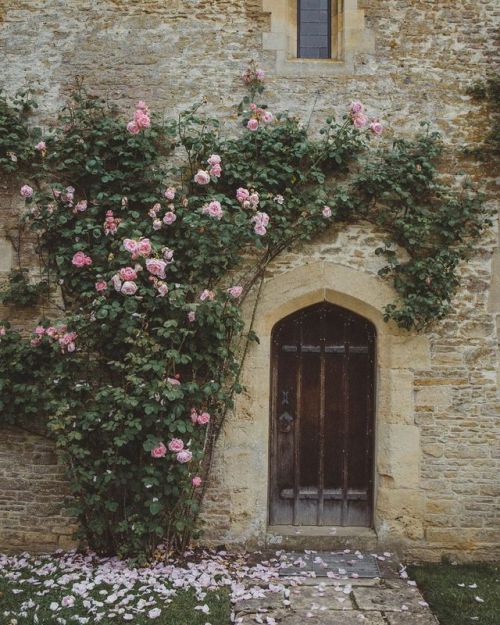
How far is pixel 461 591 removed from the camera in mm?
4328

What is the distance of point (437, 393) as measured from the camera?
5.09 meters

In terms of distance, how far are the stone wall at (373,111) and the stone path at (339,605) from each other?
2.43 ft

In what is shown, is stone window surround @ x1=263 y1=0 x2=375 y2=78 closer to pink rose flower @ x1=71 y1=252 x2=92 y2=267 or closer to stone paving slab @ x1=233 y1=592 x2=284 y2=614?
pink rose flower @ x1=71 y1=252 x2=92 y2=267

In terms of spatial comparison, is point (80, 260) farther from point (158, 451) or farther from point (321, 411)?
point (321, 411)

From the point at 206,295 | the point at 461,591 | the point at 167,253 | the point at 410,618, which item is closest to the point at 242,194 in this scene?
the point at 167,253

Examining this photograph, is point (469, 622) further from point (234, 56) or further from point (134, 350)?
point (234, 56)

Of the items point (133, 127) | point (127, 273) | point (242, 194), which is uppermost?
point (133, 127)

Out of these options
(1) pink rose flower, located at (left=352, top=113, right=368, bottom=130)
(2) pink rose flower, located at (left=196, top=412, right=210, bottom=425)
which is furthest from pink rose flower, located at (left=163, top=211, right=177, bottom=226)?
(1) pink rose flower, located at (left=352, top=113, right=368, bottom=130)

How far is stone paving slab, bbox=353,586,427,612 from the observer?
4.08 meters

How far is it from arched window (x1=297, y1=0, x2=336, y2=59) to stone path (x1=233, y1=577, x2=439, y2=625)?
4610 millimetres

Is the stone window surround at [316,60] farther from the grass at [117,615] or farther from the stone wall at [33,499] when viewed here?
the grass at [117,615]

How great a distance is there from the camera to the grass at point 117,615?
12.4 ft

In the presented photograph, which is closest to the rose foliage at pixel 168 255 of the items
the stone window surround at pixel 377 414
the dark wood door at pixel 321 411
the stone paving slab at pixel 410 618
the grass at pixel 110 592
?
the stone window surround at pixel 377 414

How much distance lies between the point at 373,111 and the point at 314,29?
3.46 ft
